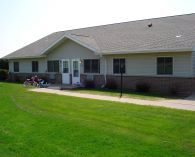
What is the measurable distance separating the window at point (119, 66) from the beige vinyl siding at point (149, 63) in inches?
10.2

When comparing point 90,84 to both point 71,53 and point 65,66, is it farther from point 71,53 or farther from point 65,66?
point 65,66

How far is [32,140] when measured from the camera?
25.2 feet

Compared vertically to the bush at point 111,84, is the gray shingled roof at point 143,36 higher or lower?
higher

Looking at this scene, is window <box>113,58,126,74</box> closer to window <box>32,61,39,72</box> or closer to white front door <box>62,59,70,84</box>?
white front door <box>62,59,70,84</box>

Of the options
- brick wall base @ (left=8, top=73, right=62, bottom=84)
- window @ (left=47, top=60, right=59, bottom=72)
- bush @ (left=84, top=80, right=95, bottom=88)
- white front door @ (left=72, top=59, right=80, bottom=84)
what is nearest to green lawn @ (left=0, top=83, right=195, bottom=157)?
bush @ (left=84, top=80, right=95, bottom=88)

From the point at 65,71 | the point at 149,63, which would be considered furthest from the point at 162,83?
the point at 65,71

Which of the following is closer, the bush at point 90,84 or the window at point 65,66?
the bush at point 90,84

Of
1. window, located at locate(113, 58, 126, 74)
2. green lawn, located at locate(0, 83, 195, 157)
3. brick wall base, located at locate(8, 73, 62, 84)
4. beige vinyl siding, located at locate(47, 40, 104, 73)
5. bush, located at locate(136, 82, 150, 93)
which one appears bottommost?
green lawn, located at locate(0, 83, 195, 157)

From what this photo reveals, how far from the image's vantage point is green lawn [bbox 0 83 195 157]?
671 centimetres

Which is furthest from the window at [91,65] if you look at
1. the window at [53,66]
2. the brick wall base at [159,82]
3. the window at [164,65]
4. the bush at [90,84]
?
the window at [164,65]

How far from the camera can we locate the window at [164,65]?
18891mm

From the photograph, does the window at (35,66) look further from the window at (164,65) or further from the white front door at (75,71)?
the window at (164,65)

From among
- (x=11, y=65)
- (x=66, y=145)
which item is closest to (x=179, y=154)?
(x=66, y=145)

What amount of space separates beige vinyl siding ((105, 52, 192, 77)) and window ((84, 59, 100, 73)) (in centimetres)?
121
